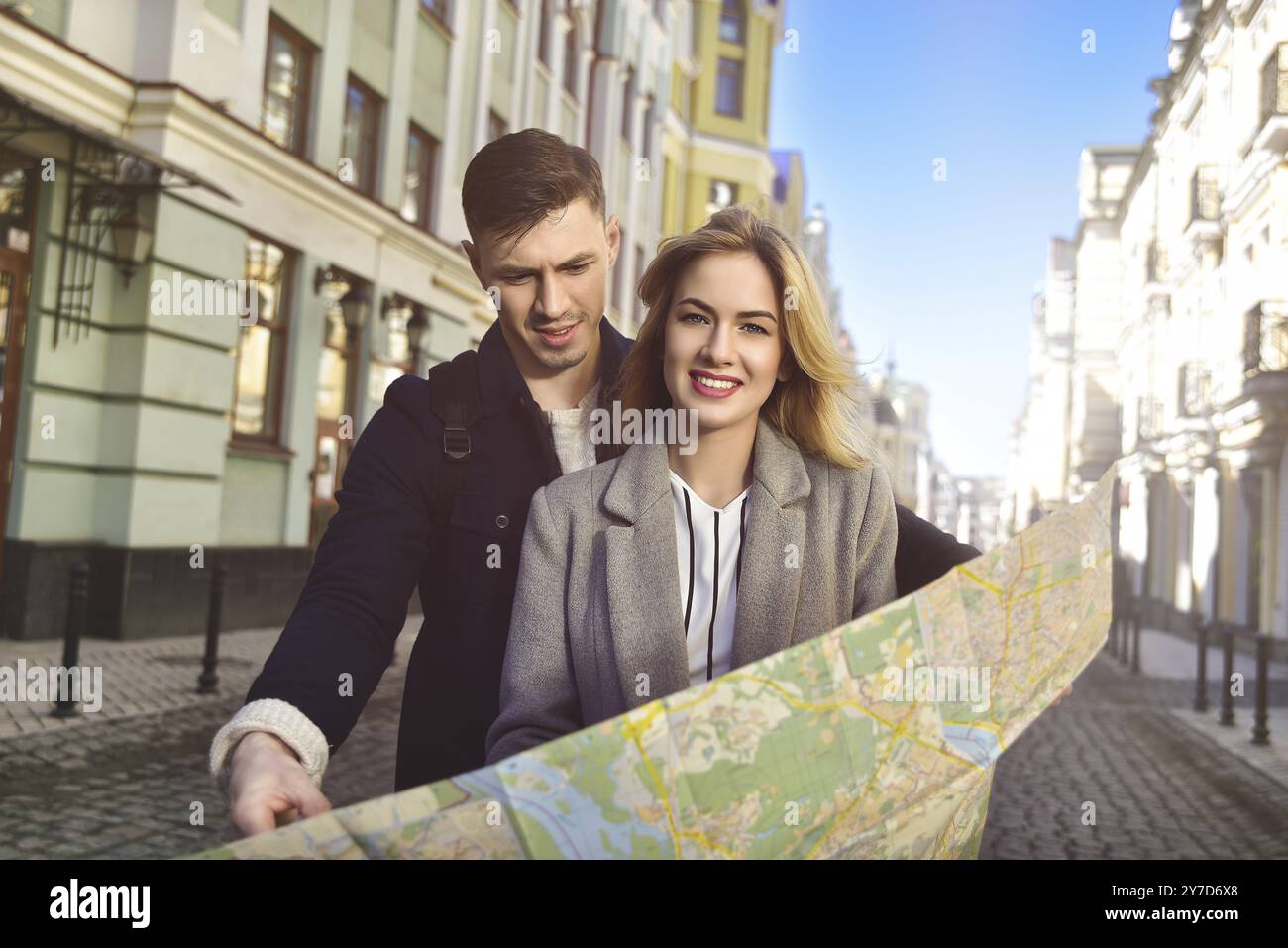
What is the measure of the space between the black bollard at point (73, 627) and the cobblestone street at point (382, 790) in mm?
257

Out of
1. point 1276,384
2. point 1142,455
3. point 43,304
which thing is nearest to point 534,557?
point 43,304

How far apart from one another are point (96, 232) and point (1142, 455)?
29276 mm

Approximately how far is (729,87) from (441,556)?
122 feet

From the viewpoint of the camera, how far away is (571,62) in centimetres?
2389

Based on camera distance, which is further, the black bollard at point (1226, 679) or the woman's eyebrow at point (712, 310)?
the black bollard at point (1226, 679)

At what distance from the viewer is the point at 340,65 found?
14594 millimetres

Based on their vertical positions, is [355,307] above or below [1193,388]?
below

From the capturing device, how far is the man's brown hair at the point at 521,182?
2320 millimetres

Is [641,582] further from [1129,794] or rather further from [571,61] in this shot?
[571,61]

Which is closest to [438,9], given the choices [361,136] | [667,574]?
[361,136]

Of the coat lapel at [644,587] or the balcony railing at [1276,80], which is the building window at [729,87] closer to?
the balcony railing at [1276,80]

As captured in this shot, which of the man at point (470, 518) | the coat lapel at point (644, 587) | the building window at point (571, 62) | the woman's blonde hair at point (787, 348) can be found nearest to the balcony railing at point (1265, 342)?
the building window at point (571, 62)
